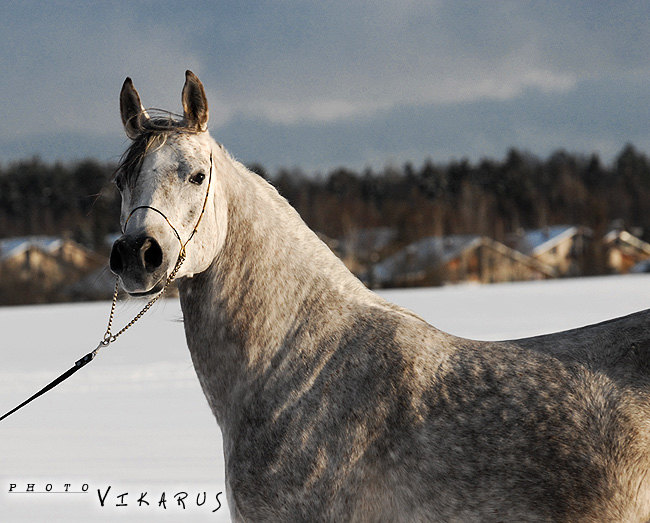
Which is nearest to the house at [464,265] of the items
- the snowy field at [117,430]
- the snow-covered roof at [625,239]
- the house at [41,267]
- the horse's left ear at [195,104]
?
the snow-covered roof at [625,239]

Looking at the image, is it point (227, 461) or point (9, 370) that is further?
point (9, 370)

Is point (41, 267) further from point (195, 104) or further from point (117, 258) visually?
point (117, 258)

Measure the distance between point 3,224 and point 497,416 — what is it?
42206 millimetres

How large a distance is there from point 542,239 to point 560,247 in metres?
1.50

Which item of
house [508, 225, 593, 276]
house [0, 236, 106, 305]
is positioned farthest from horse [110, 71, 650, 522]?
house [508, 225, 593, 276]

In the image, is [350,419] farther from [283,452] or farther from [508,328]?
[508,328]

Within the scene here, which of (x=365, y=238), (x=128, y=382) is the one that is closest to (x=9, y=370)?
(x=128, y=382)

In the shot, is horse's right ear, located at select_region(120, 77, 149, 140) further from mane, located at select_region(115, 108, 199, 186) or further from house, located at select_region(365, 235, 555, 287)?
house, located at select_region(365, 235, 555, 287)

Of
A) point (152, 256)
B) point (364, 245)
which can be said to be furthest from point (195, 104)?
point (364, 245)

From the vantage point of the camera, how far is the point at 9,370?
1086 cm

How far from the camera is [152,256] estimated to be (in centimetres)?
209

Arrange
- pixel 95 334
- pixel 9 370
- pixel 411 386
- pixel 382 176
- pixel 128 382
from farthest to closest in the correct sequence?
pixel 382 176 < pixel 95 334 < pixel 9 370 < pixel 128 382 < pixel 411 386

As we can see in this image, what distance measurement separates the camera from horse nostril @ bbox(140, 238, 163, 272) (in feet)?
6.82

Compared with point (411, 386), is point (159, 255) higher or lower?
higher
